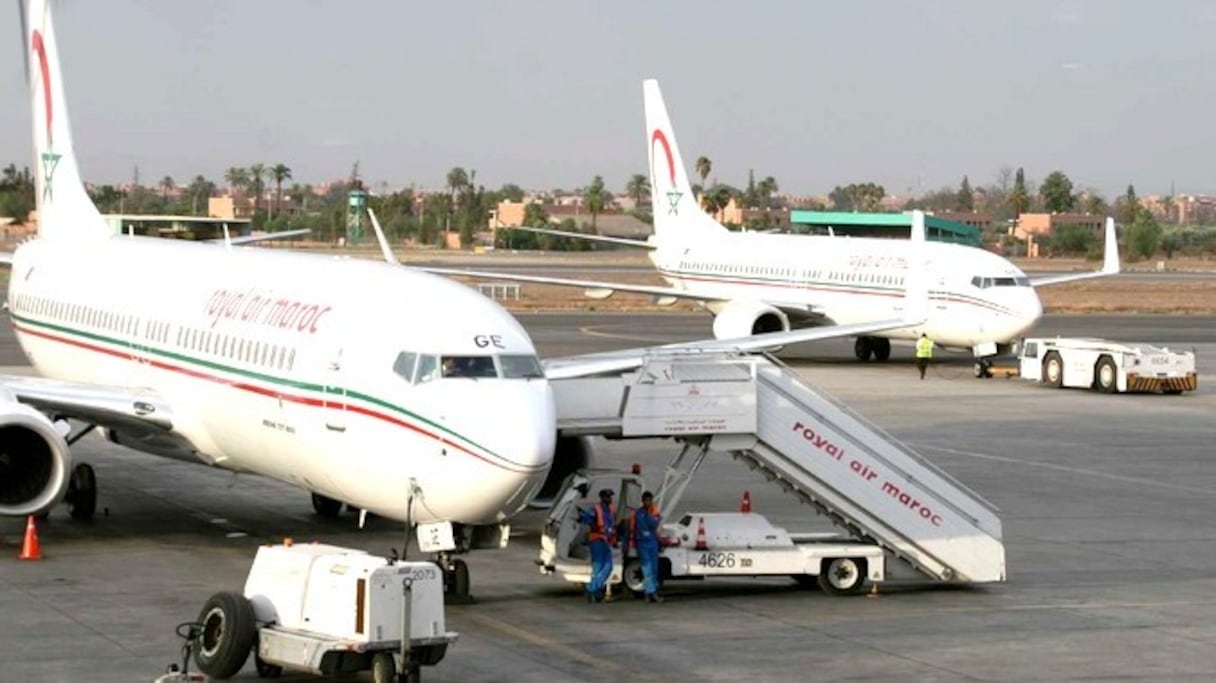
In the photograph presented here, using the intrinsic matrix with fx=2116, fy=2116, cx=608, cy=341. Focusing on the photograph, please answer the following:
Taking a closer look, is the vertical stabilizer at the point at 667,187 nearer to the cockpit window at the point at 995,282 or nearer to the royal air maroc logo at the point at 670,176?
the royal air maroc logo at the point at 670,176

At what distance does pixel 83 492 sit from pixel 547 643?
12.8 metres

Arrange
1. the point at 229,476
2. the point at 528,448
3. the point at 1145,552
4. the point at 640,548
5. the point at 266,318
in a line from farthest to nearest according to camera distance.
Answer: the point at 229,476, the point at 1145,552, the point at 266,318, the point at 640,548, the point at 528,448

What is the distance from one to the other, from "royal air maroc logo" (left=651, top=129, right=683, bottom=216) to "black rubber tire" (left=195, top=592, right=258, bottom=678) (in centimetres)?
5547

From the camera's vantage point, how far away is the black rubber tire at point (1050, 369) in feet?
194

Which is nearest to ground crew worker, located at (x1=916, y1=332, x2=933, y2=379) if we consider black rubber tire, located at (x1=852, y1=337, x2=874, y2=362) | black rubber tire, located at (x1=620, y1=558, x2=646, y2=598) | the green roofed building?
black rubber tire, located at (x1=852, y1=337, x2=874, y2=362)

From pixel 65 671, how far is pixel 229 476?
673 inches

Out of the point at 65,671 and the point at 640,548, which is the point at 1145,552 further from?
the point at 65,671

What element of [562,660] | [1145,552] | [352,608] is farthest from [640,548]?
[1145,552]

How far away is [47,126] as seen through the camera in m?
42.8

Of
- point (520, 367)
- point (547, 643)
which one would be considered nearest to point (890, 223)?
point (520, 367)

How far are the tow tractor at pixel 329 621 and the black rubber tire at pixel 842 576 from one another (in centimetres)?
751

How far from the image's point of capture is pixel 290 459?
27094 mm

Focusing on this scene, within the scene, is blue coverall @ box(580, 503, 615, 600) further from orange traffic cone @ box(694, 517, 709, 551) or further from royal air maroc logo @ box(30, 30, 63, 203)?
royal air maroc logo @ box(30, 30, 63, 203)

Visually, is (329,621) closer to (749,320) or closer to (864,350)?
(749,320)
